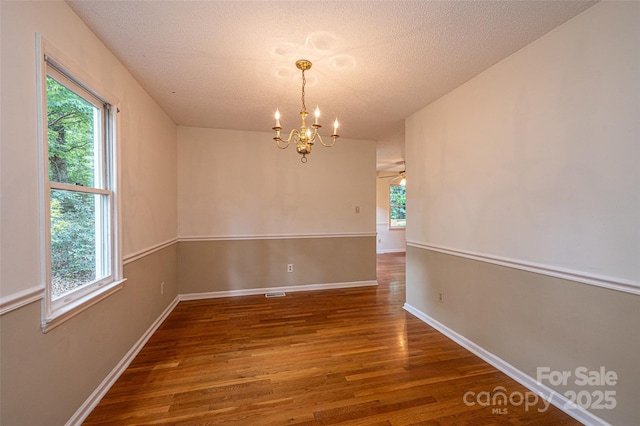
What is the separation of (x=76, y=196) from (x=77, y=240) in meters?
0.29

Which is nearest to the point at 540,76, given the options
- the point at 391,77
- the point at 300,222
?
the point at 391,77

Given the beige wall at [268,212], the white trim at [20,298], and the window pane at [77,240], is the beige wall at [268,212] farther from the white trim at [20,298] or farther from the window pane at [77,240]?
the white trim at [20,298]

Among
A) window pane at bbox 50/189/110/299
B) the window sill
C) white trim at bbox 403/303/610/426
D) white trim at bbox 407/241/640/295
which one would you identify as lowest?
white trim at bbox 403/303/610/426

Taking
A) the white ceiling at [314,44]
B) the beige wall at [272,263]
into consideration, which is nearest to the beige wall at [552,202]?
the white ceiling at [314,44]

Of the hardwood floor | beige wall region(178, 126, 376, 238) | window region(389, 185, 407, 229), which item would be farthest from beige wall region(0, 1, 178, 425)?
window region(389, 185, 407, 229)

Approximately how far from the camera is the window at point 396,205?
332 inches

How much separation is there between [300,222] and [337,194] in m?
0.80

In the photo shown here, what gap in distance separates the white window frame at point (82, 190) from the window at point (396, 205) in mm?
7435

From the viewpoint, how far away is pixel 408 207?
345cm

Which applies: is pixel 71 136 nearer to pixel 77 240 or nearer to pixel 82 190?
pixel 82 190

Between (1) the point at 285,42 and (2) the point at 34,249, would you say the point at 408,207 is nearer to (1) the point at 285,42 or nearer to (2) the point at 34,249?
(1) the point at 285,42

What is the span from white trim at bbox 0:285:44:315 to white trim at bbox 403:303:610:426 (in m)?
3.11

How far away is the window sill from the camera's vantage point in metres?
1.37

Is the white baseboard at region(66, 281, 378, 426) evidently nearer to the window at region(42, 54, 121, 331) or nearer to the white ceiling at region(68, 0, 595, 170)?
the window at region(42, 54, 121, 331)
